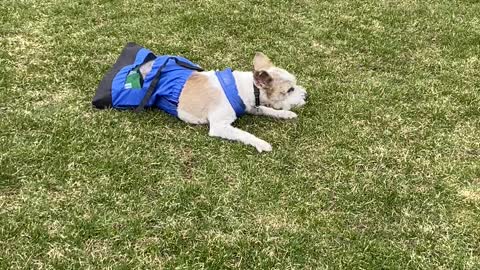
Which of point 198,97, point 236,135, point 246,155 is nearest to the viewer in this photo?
point 246,155

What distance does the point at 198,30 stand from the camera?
19.8ft

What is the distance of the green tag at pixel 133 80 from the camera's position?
15.1 feet

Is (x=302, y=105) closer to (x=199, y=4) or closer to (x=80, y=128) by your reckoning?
(x=80, y=128)

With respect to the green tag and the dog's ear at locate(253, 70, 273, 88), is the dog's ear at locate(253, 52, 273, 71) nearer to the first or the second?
the dog's ear at locate(253, 70, 273, 88)

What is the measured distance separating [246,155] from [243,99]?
62 centimetres

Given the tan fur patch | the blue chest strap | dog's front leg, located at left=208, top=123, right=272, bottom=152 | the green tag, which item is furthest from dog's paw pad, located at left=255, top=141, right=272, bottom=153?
the green tag

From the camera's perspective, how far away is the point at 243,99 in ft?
15.1

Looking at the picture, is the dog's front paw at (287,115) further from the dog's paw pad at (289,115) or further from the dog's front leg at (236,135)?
the dog's front leg at (236,135)

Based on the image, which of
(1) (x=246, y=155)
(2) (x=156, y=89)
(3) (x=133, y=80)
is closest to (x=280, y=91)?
(1) (x=246, y=155)

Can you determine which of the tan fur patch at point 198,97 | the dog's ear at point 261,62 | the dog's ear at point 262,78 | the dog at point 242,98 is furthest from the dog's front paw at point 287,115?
the tan fur patch at point 198,97

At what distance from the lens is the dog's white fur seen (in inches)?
172

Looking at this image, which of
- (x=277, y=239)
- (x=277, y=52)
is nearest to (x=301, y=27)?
(x=277, y=52)

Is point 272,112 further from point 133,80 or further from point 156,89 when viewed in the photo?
point 133,80

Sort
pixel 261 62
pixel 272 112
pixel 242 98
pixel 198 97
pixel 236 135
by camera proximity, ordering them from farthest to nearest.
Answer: pixel 261 62, pixel 272 112, pixel 242 98, pixel 198 97, pixel 236 135
